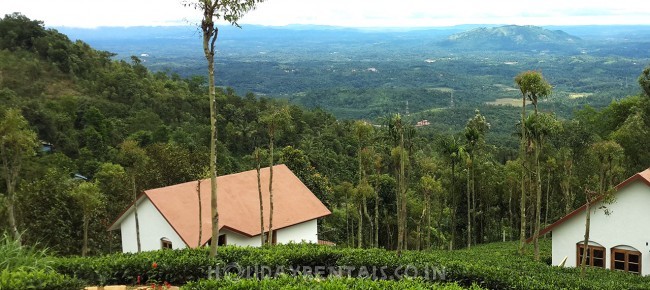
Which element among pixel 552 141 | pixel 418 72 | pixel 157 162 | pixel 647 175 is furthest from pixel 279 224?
pixel 418 72

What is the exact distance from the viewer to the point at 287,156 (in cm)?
3192

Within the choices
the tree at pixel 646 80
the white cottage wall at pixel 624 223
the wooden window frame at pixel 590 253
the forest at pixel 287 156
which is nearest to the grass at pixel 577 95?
the forest at pixel 287 156

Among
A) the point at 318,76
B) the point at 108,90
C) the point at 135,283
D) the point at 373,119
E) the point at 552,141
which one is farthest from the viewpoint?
the point at 318,76

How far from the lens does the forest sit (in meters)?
21.2

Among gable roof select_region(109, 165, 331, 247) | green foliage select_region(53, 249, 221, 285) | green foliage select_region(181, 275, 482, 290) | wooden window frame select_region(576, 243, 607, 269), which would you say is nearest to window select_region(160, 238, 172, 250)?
gable roof select_region(109, 165, 331, 247)

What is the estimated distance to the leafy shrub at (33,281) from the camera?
716 cm

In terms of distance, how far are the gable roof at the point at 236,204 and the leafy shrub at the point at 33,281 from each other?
34.8ft

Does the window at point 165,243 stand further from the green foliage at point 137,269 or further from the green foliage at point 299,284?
the green foliage at point 299,284

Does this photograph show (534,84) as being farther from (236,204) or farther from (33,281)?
(33,281)

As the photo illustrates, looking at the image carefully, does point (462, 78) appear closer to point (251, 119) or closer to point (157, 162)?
point (251, 119)

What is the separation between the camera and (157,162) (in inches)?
1058

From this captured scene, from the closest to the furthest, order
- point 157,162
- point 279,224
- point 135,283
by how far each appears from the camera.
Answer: point 135,283 < point 279,224 < point 157,162

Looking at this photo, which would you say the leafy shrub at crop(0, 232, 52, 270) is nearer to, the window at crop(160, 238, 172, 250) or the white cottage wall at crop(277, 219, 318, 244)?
the window at crop(160, 238, 172, 250)

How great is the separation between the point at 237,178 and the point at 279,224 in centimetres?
269
